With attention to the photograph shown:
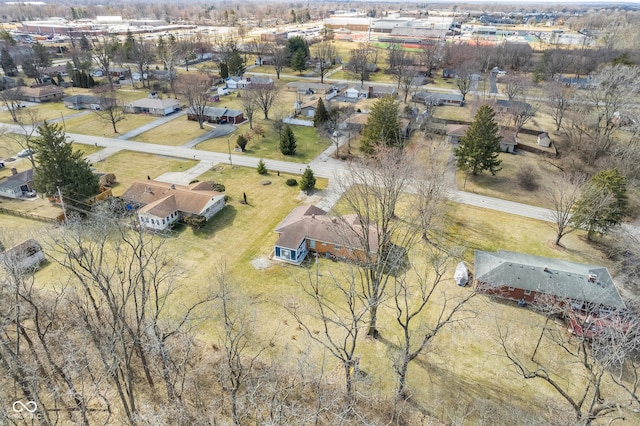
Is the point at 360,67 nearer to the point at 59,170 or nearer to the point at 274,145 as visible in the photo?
the point at 274,145

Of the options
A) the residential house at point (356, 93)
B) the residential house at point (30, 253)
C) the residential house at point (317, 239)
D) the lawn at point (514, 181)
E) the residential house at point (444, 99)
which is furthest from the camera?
the residential house at point (356, 93)

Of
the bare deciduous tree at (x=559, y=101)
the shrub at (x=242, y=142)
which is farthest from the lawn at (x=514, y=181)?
the shrub at (x=242, y=142)

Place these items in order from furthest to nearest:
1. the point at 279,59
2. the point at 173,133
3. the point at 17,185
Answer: the point at 279,59 → the point at 173,133 → the point at 17,185

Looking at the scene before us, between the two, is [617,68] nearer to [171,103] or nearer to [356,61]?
[356,61]

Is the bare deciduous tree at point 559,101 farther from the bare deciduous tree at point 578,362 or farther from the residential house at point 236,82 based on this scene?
the residential house at point 236,82

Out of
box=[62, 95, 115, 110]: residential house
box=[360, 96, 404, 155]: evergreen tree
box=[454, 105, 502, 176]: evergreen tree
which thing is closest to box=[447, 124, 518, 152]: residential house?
box=[454, 105, 502, 176]: evergreen tree

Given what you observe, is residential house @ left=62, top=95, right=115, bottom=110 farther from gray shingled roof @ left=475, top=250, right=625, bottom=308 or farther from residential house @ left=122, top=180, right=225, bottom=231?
gray shingled roof @ left=475, top=250, right=625, bottom=308

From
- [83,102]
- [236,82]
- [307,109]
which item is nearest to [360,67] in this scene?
[236,82]
